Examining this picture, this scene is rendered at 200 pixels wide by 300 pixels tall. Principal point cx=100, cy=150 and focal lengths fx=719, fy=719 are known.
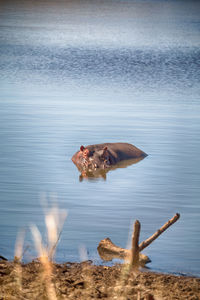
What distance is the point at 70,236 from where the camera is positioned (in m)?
9.69

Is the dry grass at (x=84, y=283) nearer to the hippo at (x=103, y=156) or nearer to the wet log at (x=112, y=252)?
the wet log at (x=112, y=252)

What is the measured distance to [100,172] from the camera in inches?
576

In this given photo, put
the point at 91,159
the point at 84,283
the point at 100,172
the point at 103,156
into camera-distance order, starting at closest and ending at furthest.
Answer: the point at 84,283 → the point at 100,172 → the point at 91,159 → the point at 103,156

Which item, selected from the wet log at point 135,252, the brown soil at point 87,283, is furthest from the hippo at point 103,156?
the brown soil at point 87,283

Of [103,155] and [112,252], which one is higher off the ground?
[103,155]

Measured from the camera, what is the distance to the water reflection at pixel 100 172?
551 inches

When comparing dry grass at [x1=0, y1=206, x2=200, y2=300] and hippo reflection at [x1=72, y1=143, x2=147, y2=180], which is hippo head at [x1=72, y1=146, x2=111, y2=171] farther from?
dry grass at [x1=0, y1=206, x2=200, y2=300]

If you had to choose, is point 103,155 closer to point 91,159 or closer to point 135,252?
point 91,159

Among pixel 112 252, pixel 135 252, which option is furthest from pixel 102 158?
pixel 135 252

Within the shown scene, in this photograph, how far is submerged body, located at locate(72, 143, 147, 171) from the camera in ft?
48.2

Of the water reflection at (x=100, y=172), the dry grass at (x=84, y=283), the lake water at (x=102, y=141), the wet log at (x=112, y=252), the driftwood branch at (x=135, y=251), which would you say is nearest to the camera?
the dry grass at (x=84, y=283)

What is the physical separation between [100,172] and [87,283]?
7475 millimetres

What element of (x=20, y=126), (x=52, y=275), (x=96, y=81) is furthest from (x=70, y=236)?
(x=96, y=81)

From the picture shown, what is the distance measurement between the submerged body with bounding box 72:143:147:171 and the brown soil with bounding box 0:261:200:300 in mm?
6888
